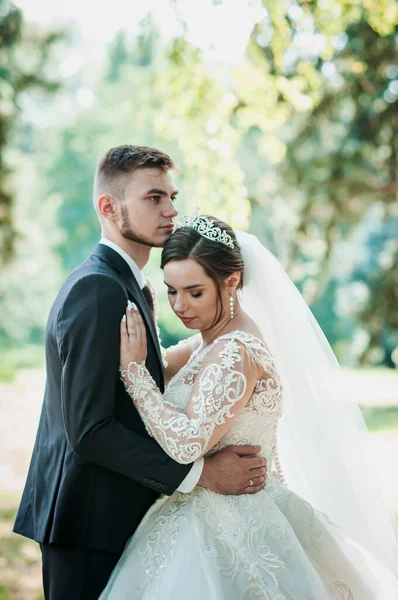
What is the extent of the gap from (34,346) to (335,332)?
10936 millimetres

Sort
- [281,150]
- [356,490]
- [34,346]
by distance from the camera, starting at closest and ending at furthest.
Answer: [356,490]
[281,150]
[34,346]

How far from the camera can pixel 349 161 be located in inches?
392

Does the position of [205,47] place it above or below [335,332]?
above

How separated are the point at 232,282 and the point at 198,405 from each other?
59 centimetres

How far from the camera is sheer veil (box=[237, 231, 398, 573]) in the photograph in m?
3.33

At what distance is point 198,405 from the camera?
279 centimetres

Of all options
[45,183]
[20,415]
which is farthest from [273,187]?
[45,183]

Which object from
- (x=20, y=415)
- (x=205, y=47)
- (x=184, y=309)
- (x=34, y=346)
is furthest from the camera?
(x=34, y=346)

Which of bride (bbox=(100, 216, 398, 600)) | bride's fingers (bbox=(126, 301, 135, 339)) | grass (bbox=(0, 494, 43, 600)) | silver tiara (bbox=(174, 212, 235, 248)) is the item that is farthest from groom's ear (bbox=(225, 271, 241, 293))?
grass (bbox=(0, 494, 43, 600))

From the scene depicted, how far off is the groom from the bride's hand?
0.03m

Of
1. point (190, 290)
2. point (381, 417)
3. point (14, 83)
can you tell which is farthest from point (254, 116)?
point (381, 417)

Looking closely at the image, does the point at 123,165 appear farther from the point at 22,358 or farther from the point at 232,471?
the point at 22,358

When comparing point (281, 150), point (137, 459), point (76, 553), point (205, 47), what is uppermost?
point (205, 47)

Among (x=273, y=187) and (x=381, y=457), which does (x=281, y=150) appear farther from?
(x=273, y=187)
